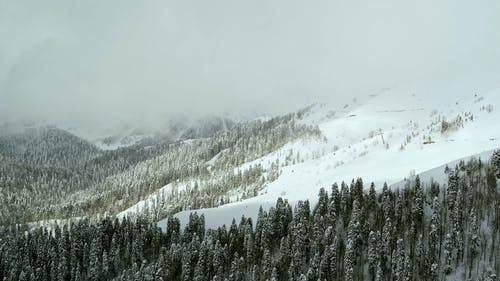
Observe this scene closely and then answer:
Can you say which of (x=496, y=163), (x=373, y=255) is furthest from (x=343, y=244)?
(x=496, y=163)

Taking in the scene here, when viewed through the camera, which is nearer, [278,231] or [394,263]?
[394,263]

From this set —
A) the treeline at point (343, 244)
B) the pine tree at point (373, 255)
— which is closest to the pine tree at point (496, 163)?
the treeline at point (343, 244)

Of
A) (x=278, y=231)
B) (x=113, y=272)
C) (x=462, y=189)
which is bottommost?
(x=113, y=272)

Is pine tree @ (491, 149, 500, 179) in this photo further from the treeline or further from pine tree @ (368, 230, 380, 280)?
pine tree @ (368, 230, 380, 280)

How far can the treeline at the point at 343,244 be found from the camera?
108338mm

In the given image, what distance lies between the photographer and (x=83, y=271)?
169 m

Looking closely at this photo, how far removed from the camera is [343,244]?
127 metres

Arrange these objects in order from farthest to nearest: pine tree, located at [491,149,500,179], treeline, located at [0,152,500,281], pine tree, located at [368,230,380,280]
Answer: pine tree, located at [491,149,500,179], pine tree, located at [368,230,380,280], treeline, located at [0,152,500,281]

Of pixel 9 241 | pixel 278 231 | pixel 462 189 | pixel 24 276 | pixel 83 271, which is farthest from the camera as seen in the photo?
pixel 9 241

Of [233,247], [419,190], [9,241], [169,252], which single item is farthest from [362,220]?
[9,241]

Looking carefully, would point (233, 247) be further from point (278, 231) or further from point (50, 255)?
point (50, 255)

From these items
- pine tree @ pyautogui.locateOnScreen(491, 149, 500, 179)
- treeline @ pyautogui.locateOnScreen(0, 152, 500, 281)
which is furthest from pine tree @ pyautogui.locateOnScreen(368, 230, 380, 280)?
pine tree @ pyautogui.locateOnScreen(491, 149, 500, 179)

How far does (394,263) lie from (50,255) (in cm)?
13180

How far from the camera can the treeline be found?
108338 mm
